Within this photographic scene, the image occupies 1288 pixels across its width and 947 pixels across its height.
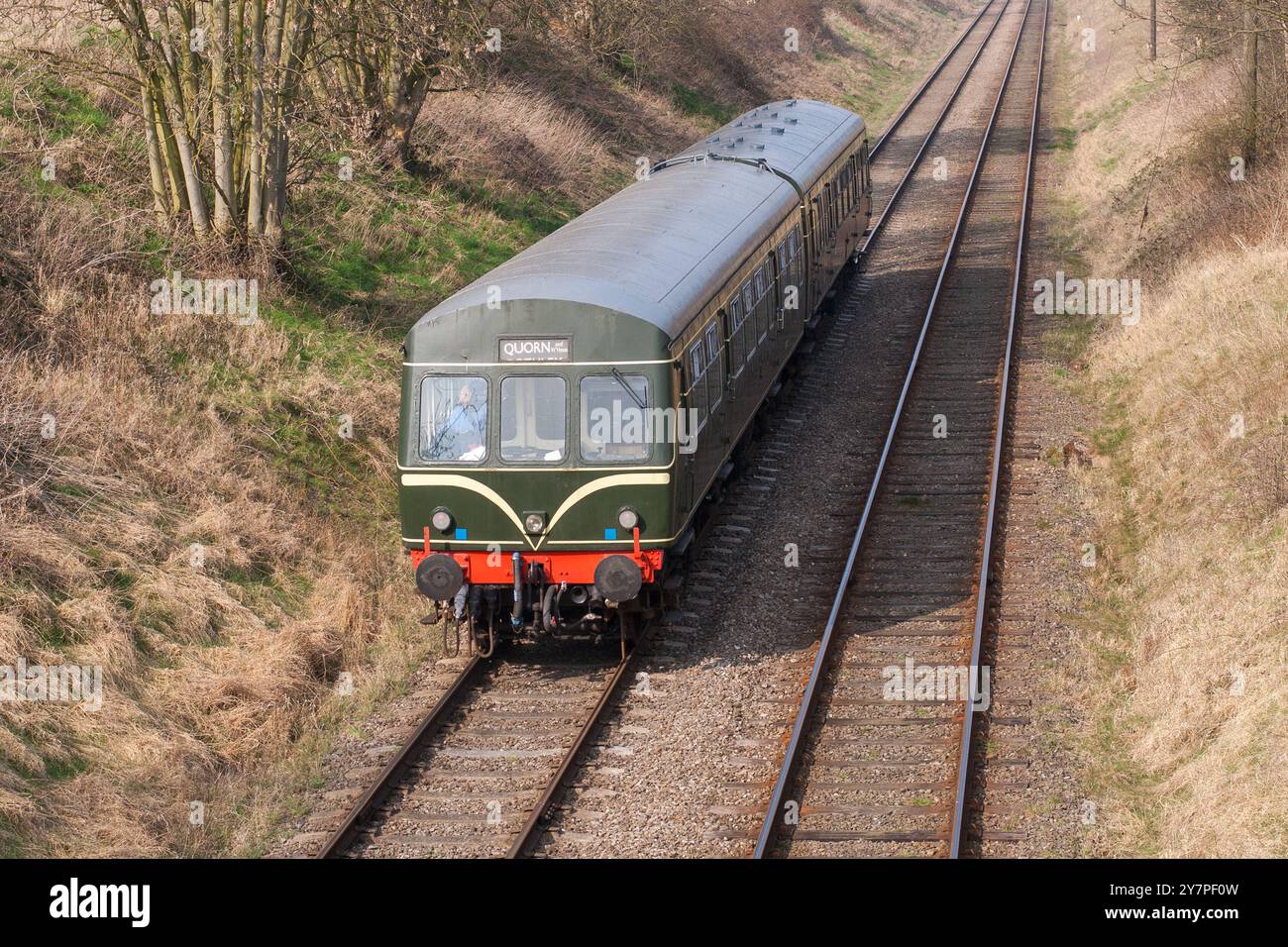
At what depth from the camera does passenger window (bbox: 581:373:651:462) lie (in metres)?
11.8

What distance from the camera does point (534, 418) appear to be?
39.0ft

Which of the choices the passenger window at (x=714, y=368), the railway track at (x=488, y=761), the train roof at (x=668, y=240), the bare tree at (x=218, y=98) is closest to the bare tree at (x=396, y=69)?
the bare tree at (x=218, y=98)

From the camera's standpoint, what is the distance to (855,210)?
24.8m

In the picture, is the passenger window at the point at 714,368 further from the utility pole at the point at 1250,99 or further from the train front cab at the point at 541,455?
the utility pole at the point at 1250,99

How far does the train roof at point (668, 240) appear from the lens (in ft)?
39.7

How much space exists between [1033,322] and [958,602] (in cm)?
983

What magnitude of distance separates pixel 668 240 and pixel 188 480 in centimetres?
509

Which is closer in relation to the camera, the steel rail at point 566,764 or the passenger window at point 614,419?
the steel rail at point 566,764

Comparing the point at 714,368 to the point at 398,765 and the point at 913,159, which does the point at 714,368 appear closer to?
the point at 398,765

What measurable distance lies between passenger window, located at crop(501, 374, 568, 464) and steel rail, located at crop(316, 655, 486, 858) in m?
1.90

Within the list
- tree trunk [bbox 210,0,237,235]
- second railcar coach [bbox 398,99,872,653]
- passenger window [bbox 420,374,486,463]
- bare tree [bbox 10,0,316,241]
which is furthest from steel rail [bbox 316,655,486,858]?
bare tree [bbox 10,0,316,241]

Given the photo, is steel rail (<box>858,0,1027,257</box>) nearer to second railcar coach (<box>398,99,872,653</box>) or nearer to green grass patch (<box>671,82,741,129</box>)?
green grass patch (<box>671,82,741,129</box>)

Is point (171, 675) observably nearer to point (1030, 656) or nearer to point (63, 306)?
point (63, 306)

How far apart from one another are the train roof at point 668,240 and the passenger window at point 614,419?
60 centimetres
